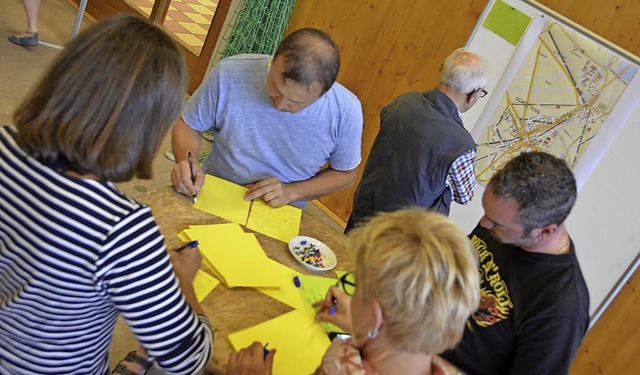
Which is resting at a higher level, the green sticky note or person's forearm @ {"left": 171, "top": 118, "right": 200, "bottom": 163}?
the green sticky note

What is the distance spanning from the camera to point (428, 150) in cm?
247

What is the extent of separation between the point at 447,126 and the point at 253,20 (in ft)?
7.55

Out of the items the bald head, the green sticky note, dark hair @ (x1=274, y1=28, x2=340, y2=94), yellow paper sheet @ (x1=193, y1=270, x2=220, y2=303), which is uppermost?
the green sticky note

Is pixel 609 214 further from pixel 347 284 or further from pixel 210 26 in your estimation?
pixel 210 26

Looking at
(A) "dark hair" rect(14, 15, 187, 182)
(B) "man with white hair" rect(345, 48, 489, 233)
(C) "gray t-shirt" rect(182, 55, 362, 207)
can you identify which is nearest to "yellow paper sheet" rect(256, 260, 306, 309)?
(C) "gray t-shirt" rect(182, 55, 362, 207)

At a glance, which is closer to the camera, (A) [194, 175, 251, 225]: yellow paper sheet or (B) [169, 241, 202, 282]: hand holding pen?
(B) [169, 241, 202, 282]: hand holding pen

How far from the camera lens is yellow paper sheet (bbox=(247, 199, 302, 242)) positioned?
6.26 ft

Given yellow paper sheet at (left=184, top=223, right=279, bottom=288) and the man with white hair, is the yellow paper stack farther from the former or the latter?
the man with white hair

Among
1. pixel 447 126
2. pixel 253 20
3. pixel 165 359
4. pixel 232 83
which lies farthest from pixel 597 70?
pixel 165 359

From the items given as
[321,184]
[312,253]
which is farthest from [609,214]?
[312,253]

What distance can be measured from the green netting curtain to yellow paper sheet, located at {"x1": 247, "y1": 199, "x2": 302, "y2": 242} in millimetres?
2504

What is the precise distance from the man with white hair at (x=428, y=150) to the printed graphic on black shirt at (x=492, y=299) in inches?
31.3

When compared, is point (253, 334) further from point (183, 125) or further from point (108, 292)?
point (183, 125)

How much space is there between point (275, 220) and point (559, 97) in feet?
6.55
